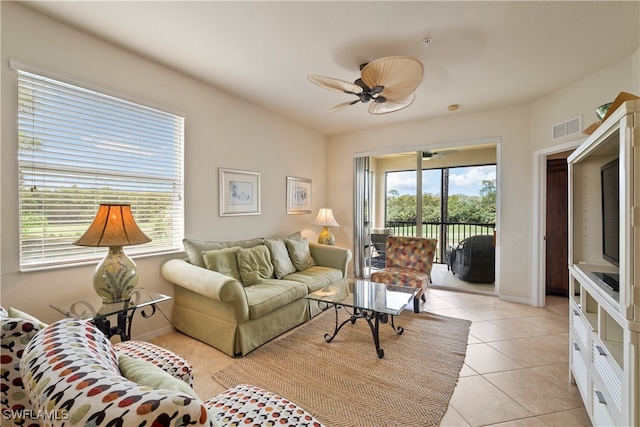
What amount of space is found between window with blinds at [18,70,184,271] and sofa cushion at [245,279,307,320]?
3.42ft

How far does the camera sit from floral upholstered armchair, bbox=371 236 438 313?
3.29m

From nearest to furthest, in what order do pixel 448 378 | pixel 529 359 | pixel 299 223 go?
1. pixel 448 378
2. pixel 529 359
3. pixel 299 223

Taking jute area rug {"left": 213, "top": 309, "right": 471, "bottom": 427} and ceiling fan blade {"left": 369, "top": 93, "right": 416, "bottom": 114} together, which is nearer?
jute area rug {"left": 213, "top": 309, "right": 471, "bottom": 427}

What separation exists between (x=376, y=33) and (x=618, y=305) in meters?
2.22

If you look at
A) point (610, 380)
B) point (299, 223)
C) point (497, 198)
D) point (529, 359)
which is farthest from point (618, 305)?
point (299, 223)

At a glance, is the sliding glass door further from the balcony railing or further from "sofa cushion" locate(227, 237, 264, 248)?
"sofa cushion" locate(227, 237, 264, 248)

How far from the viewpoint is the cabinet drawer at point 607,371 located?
117 cm

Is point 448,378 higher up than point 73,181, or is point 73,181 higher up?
point 73,181

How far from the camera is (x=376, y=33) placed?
84.7 inches

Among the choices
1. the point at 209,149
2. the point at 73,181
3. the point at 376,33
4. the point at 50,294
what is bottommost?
the point at 50,294

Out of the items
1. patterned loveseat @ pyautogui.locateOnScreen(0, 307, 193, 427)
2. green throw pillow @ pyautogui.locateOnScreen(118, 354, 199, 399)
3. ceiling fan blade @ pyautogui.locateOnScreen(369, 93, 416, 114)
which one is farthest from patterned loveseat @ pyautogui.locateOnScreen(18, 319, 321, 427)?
ceiling fan blade @ pyautogui.locateOnScreen(369, 93, 416, 114)

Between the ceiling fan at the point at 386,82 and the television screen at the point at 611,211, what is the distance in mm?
1324

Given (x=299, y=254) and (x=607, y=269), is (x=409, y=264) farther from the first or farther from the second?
(x=607, y=269)

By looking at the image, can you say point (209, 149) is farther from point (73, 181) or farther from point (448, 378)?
point (448, 378)
